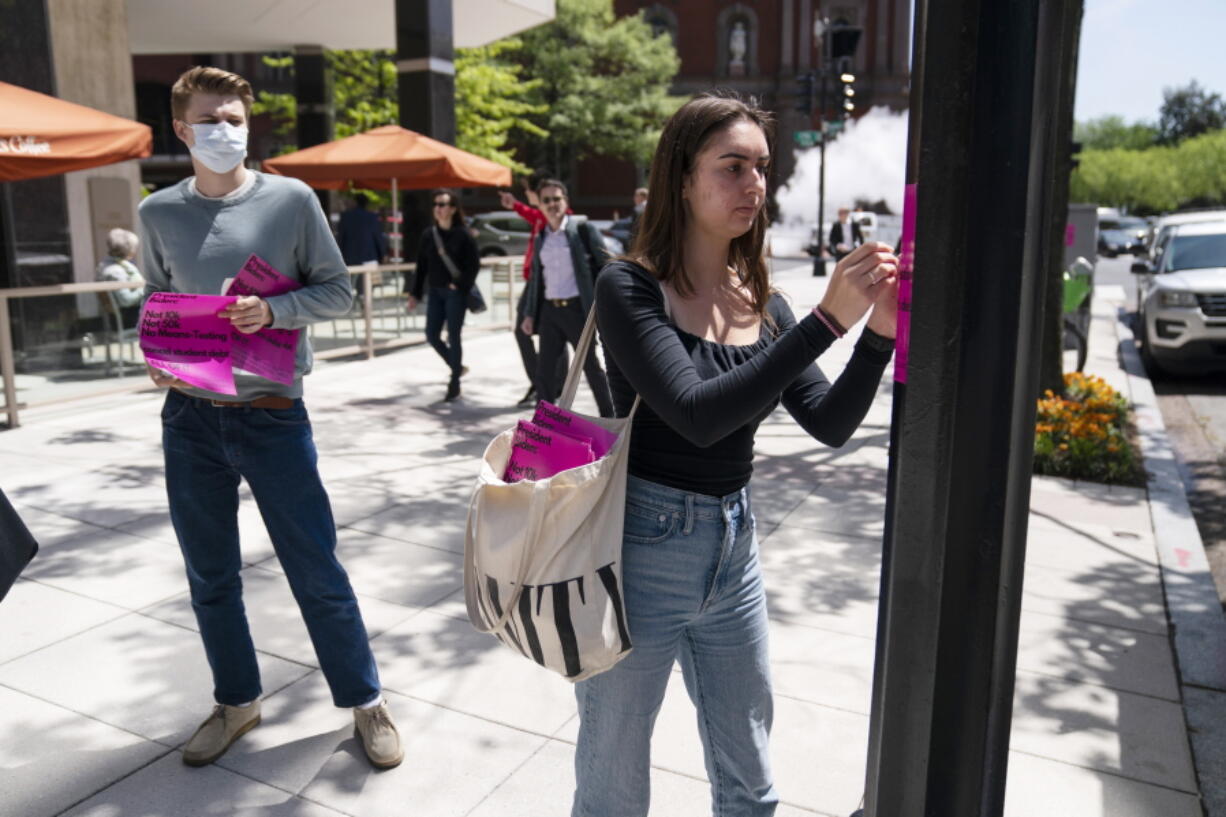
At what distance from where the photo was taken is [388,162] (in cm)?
1277

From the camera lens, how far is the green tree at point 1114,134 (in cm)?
12225

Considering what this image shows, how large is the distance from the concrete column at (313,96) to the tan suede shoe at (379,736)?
19664 millimetres

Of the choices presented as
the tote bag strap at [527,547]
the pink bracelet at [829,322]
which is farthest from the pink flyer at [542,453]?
the pink bracelet at [829,322]

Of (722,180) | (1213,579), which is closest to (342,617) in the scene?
(722,180)

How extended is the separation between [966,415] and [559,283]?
6.88m

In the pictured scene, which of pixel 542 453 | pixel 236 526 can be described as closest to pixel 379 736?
Answer: pixel 236 526

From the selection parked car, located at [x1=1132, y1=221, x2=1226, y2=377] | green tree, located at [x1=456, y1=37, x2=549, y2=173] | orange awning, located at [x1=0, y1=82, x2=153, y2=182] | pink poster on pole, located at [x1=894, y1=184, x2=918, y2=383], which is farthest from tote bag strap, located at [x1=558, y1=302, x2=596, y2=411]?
green tree, located at [x1=456, y1=37, x2=549, y2=173]

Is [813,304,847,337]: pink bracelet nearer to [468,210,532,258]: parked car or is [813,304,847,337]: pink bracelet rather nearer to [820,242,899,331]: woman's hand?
[820,242,899,331]: woman's hand

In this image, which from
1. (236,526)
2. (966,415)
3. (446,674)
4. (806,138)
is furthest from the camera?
(806,138)

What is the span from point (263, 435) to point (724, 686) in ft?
5.46

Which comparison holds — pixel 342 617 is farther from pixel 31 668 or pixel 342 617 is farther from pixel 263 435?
pixel 31 668

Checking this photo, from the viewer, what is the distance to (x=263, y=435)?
320 centimetres

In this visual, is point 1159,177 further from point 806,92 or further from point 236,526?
point 236,526

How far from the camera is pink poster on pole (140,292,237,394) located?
3.07 meters
